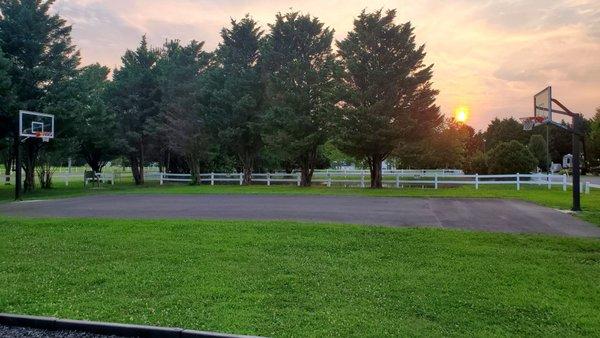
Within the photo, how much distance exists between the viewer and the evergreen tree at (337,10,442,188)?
27141 millimetres

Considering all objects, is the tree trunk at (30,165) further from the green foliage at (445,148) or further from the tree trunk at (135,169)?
the green foliage at (445,148)

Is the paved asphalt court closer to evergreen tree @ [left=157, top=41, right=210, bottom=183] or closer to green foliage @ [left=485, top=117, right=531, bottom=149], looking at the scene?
evergreen tree @ [left=157, top=41, right=210, bottom=183]

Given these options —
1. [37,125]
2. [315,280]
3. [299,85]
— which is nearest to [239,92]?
[299,85]

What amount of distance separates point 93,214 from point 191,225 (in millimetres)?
4658

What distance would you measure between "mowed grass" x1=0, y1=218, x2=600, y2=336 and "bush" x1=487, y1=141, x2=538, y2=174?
28787 millimetres

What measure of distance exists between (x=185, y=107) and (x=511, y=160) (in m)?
24.8

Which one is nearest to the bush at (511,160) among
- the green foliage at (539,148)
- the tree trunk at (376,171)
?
the tree trunk at (376,171)

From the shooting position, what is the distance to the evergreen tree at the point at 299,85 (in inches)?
1170

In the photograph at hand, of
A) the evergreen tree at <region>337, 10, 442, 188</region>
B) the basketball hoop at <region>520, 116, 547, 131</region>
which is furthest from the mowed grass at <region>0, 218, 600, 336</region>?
the evergreen tree at <region>337, 10, 442, 188</region>

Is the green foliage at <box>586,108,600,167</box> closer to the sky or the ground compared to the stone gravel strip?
closer to the sky

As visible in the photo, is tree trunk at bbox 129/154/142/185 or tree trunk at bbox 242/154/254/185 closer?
tree trunk at bbox 242/154/254/185

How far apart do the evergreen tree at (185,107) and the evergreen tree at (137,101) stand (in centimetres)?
107

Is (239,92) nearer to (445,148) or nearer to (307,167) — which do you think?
(307,167)

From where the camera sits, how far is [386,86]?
90.2 feet
